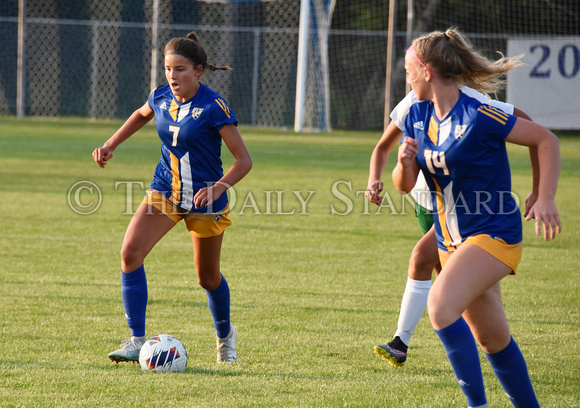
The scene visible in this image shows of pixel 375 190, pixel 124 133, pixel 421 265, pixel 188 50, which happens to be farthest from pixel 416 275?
pixel 124 133

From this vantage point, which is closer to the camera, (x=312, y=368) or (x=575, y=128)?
(x=312, y=368)

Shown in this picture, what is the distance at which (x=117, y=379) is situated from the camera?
400 cm

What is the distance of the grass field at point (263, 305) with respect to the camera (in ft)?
12.8

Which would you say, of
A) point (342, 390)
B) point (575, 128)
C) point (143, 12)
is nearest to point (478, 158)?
point (342, 390)

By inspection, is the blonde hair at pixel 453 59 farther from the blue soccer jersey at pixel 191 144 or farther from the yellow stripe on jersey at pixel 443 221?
the blue soccer jersey at pixel 191 144

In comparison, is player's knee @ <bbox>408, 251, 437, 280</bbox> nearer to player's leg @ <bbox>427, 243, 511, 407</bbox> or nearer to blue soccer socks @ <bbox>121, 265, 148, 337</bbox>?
player's leg @ <bbox>427, 243, 511, 407</bbox>

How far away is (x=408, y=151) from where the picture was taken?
3.23 metres

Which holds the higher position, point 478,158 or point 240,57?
point 240,57

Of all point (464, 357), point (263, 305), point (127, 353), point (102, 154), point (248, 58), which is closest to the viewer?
point (464, 357)

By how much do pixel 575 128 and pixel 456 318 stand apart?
2345 cm

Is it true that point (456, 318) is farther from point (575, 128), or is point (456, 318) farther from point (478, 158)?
point (575, 128)

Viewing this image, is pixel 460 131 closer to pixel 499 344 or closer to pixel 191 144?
pixel 499 344

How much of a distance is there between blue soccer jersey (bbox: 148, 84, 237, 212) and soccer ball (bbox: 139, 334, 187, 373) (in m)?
0.76

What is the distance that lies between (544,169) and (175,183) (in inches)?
84.7
